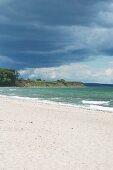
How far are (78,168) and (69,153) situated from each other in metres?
1.75

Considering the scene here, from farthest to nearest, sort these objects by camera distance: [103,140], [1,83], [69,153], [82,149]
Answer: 1. [1,83]
2. [103,140]
3. [82,149]
4. [69,153]

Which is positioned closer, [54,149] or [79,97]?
[54,149]

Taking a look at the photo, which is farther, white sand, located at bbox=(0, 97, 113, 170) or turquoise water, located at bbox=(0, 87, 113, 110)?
turquoise water, located at bbox=(0, 87, 113, 110)

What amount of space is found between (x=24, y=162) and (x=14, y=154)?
3.01 ft

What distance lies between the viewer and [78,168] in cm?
948

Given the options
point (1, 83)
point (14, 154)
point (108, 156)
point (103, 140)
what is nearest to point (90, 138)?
point (103, 140)

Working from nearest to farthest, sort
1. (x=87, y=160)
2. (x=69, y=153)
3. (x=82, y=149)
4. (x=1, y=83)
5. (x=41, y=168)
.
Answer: (x=41, y=168) → (x=87, y=160) → (x=69, y=153) → (x=82, y=149) → (x=1, y=83)

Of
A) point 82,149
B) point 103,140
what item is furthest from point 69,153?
point 103,140

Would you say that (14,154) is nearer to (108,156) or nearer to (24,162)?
(24,162)

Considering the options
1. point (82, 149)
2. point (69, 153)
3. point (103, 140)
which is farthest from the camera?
point (103, 140)

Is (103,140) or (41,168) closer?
(41,168)

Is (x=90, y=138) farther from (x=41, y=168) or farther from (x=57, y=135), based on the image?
(x=41, y=168)

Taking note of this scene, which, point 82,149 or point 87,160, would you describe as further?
point 82,149

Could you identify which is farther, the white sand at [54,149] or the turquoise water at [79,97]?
the turquoise water at [79,97]
